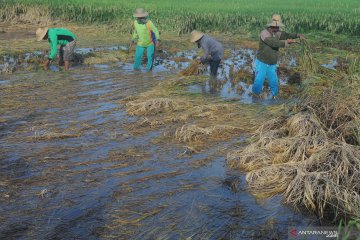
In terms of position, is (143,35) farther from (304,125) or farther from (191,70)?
(304,125)

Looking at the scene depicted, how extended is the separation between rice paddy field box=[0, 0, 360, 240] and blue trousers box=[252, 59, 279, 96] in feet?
0.68

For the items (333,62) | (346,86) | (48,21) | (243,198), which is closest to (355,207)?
(243,198)

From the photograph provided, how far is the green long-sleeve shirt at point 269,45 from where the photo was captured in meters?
7.89

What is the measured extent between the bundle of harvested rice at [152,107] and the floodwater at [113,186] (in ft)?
0.73

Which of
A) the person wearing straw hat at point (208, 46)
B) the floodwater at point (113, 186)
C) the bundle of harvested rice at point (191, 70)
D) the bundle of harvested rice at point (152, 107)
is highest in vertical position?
the person wearing straw hat at point (208, 46)

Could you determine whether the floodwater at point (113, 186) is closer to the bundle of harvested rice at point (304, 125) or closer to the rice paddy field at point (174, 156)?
the rice paddy field at point (174, 156)

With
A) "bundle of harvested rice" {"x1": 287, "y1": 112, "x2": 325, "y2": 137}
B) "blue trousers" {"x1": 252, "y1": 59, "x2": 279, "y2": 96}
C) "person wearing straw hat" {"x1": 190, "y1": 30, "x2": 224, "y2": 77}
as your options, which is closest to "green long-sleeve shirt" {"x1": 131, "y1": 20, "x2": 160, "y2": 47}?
"person wearing straw hat" {"x1": 190, "y1": 30, "x2": 224, "y2": 77}

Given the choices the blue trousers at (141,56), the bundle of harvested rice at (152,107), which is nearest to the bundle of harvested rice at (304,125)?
the bundle of harvested rice at (152,107)

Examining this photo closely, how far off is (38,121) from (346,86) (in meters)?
4.74

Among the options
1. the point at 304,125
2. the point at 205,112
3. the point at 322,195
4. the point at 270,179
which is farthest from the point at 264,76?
the point at 322,195

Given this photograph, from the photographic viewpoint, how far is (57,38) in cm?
1036

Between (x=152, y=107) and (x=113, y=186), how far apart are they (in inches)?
114

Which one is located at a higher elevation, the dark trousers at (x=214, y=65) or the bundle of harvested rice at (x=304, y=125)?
the dark trousers at (x=214, y=65)

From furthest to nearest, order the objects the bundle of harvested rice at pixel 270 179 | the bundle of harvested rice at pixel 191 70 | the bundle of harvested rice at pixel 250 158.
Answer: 1. the bundle of harvested rice at pixel 191 70
2. the bundle of harvested rice at pixel 250 158
3. the bundle of harvested rice at pixel 270 179
